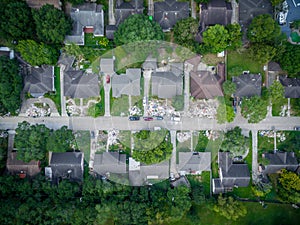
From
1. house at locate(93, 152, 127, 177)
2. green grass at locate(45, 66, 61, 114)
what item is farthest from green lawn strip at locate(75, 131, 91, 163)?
green grass at locate(45, 66, 61, 114)

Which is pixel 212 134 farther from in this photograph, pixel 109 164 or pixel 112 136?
pixel 109 164

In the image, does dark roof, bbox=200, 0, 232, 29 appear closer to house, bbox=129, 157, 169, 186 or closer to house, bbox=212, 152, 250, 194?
house, bbox=212, 152, 250, 194

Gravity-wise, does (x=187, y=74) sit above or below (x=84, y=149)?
above

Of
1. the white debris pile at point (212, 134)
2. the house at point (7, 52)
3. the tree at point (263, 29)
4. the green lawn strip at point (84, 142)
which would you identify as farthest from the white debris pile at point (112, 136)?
the tree at point (263, 29)

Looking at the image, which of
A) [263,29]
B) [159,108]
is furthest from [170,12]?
[159,108]

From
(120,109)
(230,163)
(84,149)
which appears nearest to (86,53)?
(120,109)

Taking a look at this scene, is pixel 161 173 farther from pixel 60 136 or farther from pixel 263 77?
pixel 263 77
